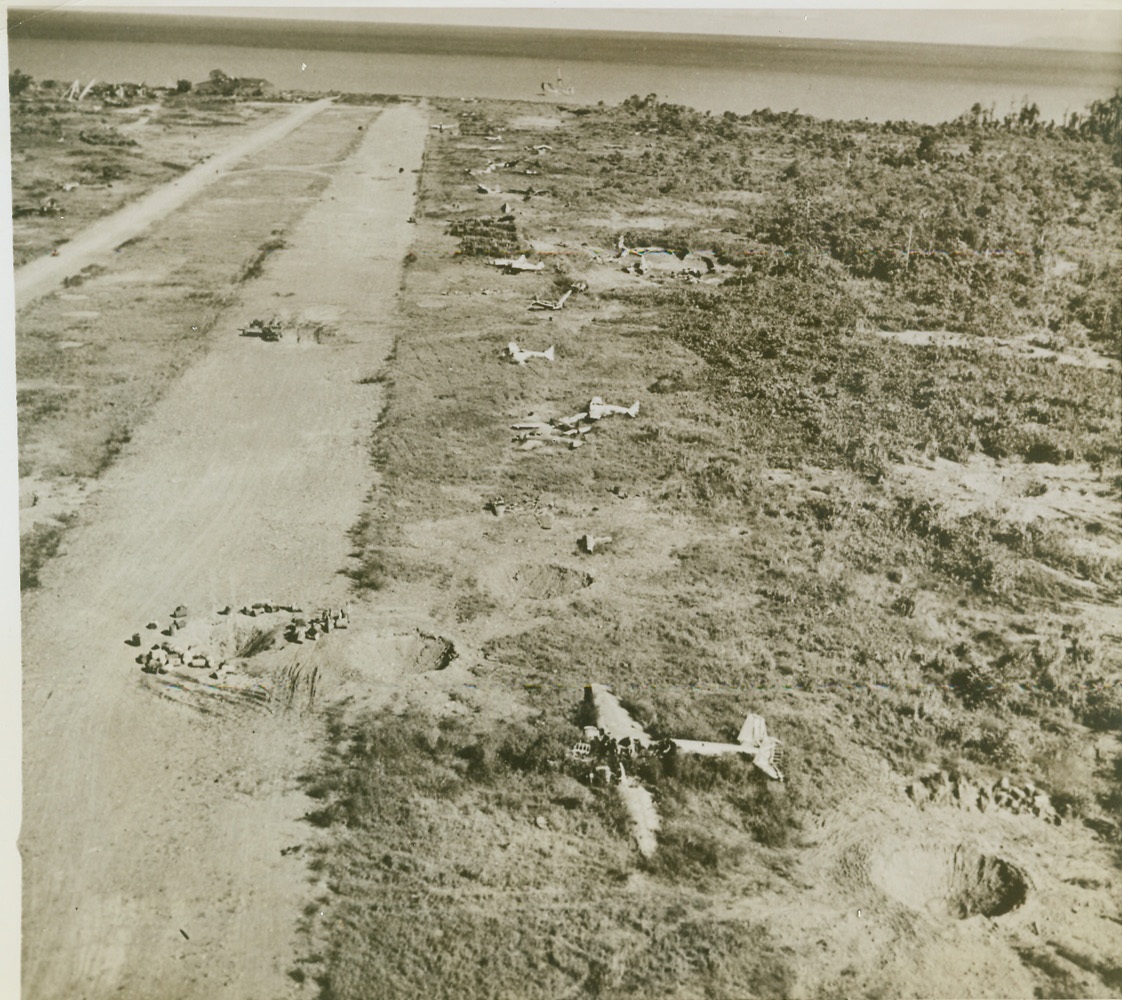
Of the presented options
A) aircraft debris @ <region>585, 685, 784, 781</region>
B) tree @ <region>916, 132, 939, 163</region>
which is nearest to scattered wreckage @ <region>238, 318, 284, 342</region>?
aircraft debris @ <region>585, 685, 784, 781</region>

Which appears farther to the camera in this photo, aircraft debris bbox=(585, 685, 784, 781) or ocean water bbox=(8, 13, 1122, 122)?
ocean water bbox=(8, 13, 1122, 122)

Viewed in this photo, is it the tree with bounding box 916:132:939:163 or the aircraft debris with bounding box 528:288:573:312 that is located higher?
the tree with bounding box 916:132:939:163

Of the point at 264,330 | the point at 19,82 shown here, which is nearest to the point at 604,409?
the point at 264,330

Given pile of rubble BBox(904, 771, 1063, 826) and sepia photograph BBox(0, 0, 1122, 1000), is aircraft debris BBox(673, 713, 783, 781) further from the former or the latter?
pile of rubble BBox(904, 771, 1063, 826)

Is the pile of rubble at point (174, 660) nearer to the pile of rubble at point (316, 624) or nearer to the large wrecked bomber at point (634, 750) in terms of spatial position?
the pile of rubble at point (316, 624)

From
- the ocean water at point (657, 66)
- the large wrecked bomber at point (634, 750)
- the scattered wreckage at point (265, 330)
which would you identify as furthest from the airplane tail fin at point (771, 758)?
the scattered wreckage at point (265, 330)

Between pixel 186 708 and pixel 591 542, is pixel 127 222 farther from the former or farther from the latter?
pixel 591 542

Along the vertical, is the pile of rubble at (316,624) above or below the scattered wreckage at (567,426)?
below

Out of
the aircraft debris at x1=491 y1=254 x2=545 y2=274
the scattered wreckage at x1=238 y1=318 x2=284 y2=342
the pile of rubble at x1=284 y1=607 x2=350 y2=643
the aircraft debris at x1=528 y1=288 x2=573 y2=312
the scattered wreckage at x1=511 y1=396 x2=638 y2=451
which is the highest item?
the aircraft debris at x1=491 y1=254 x2=545 y2=274
